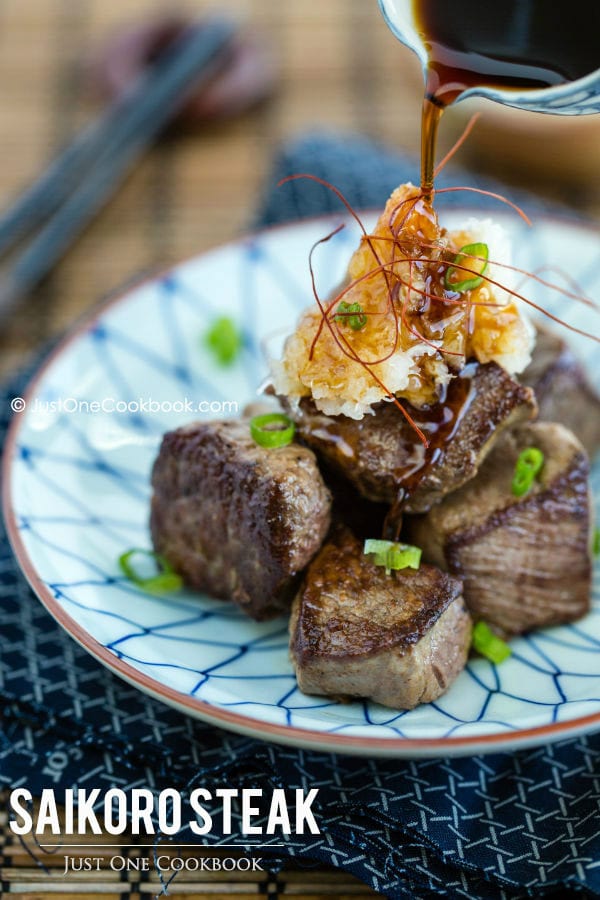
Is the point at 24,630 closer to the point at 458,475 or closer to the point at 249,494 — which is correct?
the point at 249,494

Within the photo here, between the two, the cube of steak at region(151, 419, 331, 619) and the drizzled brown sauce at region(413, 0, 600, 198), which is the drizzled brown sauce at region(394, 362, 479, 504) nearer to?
the cube of steak at region(151, 419, 331, 619)

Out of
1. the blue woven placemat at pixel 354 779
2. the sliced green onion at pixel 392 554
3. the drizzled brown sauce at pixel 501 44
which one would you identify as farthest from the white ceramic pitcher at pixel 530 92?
the blue woven placemat at pixel 354 779

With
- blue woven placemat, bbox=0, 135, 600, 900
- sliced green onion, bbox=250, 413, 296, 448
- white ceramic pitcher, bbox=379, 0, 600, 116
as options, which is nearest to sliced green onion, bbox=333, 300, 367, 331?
sliced green onion, bbox=250, 413, 296, 448

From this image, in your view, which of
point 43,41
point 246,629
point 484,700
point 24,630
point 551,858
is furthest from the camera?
point 43,41

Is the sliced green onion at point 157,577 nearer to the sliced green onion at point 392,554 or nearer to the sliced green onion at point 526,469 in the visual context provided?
the sliced green onion at point 392,554

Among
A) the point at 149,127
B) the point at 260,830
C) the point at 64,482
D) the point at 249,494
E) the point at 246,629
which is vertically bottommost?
the point at 260,830

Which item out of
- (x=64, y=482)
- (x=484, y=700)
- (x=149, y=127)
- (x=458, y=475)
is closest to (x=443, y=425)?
(x=458, y=475)
